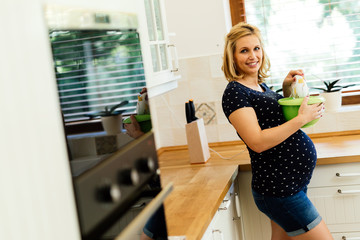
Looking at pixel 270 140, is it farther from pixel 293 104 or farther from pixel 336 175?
pixel 336 175

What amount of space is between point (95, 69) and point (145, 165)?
0.78ft

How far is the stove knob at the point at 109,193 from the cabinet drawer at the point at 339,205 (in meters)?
1.91

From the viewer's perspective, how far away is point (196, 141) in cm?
271

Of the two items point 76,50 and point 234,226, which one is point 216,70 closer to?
point 234,226

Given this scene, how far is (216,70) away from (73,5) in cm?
238

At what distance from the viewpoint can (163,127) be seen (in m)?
3.18

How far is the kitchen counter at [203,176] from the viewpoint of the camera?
172cm

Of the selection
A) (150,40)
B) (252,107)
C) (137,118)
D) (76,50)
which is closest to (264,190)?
(252,107)

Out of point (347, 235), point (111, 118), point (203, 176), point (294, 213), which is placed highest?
point (111, 118)

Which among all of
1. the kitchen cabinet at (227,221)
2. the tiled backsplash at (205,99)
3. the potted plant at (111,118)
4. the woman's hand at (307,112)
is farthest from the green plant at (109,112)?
the tiled backsplash at (205,99)

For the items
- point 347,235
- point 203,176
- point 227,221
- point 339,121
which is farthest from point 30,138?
point 339,121

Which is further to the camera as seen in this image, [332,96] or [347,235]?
[332,96]

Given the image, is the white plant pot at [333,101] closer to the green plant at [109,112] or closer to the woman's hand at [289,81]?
the woman's hand at [289,81]

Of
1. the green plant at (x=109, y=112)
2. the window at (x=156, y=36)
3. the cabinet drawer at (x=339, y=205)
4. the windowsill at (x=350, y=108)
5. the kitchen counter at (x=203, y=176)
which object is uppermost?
the window at (x=156, y=36)
